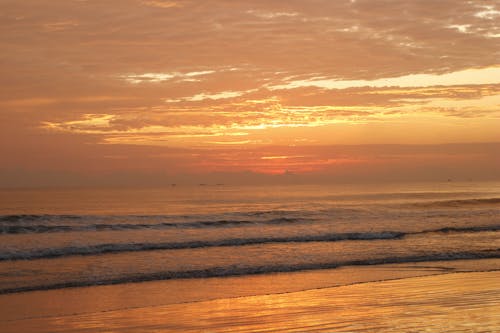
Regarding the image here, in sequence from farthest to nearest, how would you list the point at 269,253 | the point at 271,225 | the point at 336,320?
the point at 271,225 < the point at 269,253 < the point at 336,320

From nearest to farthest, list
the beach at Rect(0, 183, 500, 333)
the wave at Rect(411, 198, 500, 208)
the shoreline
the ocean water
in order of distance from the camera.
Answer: the beach at Rect(0, 183, 500, 333)
the shoreline
the ocean water
the wave at Rect(411, 198, 500, 208)

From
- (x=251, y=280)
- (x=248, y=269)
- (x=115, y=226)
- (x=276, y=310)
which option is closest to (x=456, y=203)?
(x=115, y=226)

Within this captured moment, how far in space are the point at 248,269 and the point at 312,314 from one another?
606 cm

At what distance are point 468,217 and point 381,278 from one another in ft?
85.5

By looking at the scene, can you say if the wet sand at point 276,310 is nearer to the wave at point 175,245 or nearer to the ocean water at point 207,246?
the ocean water at point 207,246

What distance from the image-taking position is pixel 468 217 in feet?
128

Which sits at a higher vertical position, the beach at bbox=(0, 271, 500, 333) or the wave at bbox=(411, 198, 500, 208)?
the beach at bbox=(0, 271, 500, 333)

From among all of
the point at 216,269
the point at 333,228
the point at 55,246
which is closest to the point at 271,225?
the point at 333,228

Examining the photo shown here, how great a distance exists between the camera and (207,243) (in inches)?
953

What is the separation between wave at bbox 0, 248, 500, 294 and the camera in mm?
14464

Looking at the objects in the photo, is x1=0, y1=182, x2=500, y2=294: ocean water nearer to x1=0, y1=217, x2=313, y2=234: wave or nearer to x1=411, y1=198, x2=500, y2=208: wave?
x1=0, y1=217, x2=313, y2=234: wave

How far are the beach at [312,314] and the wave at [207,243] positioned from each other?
744 centimetres

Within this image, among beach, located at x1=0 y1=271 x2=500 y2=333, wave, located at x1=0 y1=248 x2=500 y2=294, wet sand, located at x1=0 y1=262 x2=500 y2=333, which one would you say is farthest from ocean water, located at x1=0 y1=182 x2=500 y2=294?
beach, located at x1=0 y1=271 x2=500 y2=333

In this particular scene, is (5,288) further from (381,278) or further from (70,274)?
(381,278)
